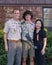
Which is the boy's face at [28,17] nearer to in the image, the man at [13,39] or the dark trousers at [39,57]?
the man at [13,39]

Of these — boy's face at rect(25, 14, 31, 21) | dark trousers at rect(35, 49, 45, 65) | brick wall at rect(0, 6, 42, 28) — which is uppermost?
boy's face at rect(25, 14, 31, 21)

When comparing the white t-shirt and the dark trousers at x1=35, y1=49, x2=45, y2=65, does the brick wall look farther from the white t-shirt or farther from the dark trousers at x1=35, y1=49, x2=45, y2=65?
the white t-shirt

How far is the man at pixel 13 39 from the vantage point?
882 cm

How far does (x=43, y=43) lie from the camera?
358 inches

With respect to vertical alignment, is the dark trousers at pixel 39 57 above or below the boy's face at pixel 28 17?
below

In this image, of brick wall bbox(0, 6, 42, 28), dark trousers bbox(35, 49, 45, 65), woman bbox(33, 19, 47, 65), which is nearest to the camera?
woman bbox(33, 19, 47, 65)

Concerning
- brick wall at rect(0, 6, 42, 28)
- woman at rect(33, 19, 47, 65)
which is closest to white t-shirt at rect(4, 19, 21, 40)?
woman at rect(33, 19, 47, 65)

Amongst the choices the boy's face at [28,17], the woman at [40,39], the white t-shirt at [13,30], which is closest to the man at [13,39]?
the white t-shirt at [13,30]

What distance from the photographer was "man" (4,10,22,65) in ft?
28.9

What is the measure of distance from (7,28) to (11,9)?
4.36 metres

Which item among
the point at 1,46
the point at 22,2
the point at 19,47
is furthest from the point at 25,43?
the point at 22,2

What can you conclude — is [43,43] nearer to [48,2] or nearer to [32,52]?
[32,52]

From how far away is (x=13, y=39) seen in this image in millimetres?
8820

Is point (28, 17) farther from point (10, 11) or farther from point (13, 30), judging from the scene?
point (10, 11)
